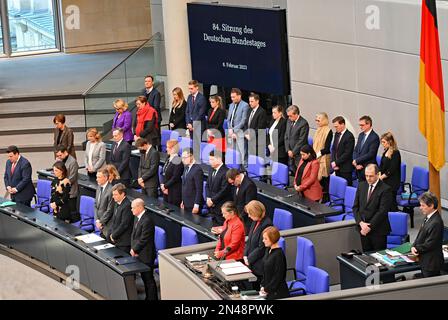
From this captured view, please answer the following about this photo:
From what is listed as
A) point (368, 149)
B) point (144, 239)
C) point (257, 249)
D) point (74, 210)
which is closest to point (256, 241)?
point (257, 249)

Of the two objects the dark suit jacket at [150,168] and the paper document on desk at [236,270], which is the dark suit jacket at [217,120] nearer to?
the dark suit jacket at [150,168]

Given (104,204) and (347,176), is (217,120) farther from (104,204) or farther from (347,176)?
(104,204)

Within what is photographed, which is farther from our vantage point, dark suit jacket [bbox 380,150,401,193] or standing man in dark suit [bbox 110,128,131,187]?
standing man in dark suit [bbox 110,128,131,187]

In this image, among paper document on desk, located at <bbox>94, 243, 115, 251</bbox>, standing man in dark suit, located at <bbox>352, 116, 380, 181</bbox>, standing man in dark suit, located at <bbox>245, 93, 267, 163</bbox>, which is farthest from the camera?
standing man in dark suit, located at <bbox>245, 93, 267, 163</bbox>

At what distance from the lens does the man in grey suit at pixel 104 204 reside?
475 inches

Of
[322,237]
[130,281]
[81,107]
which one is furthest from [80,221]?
[81,107]

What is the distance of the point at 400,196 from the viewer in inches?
520

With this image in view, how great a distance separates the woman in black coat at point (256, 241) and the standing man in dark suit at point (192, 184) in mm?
2411

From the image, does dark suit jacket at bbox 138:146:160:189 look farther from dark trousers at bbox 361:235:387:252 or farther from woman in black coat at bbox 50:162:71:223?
dark trousers at bbox 361:235:387:252

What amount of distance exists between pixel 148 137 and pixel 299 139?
128 inches

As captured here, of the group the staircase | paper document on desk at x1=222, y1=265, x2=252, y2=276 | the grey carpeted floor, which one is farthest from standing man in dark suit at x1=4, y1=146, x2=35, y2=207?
paper document on desk at x1=222, y1=265, x2=252, y2=276

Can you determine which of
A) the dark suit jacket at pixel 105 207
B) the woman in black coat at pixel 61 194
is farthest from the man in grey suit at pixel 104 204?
the woman in black coat at pixel 61 194

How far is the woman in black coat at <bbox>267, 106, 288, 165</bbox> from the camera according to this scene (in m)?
14.6

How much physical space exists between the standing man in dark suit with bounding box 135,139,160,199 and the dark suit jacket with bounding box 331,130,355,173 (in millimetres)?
2595
